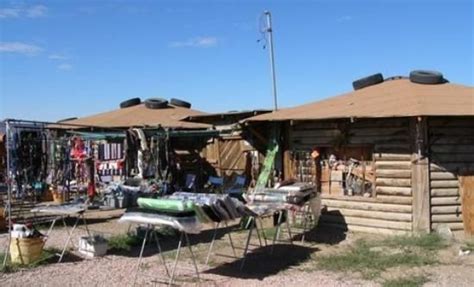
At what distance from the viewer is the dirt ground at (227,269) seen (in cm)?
768

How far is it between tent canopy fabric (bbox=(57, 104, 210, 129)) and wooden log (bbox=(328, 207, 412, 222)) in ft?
20.7

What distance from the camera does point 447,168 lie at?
1081cm

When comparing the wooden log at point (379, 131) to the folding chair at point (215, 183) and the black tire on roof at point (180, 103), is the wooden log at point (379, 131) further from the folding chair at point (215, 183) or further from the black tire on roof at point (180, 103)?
the black tire on roof at point (180, 103)

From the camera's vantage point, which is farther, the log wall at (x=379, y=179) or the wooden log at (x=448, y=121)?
the log wall at (x=379, y=179)


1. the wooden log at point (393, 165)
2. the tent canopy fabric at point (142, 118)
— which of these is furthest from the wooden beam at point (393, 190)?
the tent canopy fabric at point (142, 118)

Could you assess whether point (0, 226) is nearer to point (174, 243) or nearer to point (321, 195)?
point (174, 243)

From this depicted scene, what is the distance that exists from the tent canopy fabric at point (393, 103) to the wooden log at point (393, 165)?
3.44 ft

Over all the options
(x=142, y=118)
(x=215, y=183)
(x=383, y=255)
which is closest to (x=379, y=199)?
(x=383, y=255)

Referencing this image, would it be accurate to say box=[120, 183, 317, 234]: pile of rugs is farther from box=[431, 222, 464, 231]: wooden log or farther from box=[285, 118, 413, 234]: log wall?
box=[431, 222, 464, 231]: wooden log

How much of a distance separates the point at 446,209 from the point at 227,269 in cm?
479

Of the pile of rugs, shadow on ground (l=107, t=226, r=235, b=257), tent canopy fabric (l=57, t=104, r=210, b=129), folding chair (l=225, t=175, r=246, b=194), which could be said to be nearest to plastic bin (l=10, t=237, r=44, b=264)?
shadow on ground (l=107, t=226, r=235, b=257)

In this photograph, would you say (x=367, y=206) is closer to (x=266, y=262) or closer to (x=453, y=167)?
(x=453, y=167)

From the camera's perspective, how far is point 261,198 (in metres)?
10.1

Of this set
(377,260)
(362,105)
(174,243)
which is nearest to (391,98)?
(362,105)
